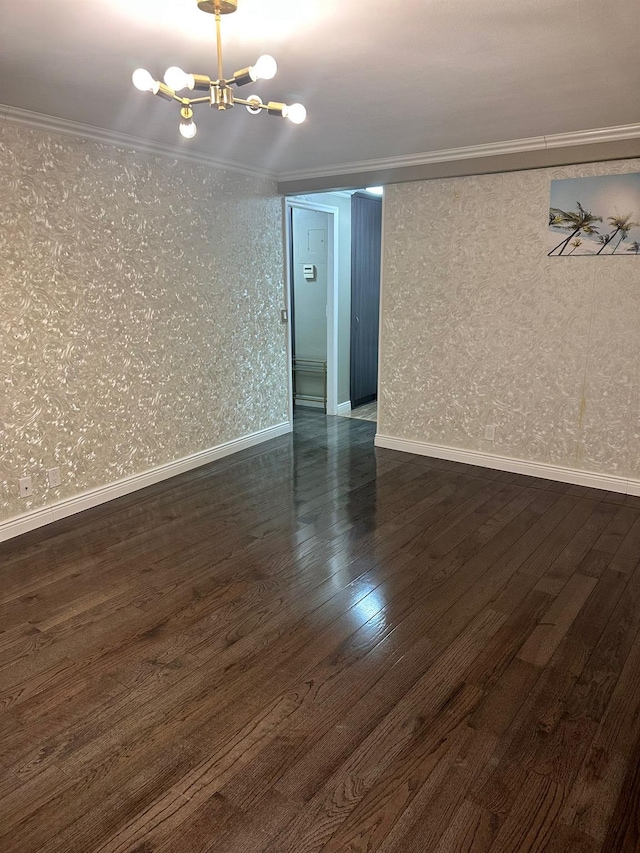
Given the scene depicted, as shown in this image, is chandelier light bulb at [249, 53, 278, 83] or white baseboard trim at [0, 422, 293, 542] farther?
white baseboard trim at [0, 422, 293, 542]

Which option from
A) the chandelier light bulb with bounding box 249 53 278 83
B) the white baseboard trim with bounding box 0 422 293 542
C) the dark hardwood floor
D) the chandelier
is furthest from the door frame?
the chandelier light bulb with bounding box 249 53 278 83

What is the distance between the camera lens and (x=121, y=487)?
13.8 ft

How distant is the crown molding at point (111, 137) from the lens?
3248mm

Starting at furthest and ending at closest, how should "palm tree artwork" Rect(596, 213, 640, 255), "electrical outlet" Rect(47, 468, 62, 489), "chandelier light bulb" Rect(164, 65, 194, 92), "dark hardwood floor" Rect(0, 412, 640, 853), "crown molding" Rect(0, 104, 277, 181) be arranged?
"palm tree artwork" Rect(596, 213, 640, 255) → "electrical outlet" Rect(47, 468, 62, 489) → "crown molding" Rect(0, 104, 277, 181) → "chandelier light bulb" Rect(164, 65, 194, 92) → "dark hardwood floor" Rect(0, 412, 640, 853)

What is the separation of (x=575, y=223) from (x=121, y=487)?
147 inches

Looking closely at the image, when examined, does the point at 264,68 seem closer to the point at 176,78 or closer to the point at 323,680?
the point at 176,78

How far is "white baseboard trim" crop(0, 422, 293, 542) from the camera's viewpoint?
360cm

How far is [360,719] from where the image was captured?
6.79ft

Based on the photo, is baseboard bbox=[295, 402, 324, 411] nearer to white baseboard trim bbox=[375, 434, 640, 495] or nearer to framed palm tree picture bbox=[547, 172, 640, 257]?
white baseboard trim bbox=[375, 434, 640, 495]

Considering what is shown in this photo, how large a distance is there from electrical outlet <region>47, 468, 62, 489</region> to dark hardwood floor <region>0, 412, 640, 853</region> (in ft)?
0.90

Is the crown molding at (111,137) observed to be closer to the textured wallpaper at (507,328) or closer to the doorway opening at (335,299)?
the textured wallpaper at (507,328)

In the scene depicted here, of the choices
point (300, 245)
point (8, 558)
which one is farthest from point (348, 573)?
point (300, 245)

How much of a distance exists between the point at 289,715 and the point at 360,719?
10.1 inches

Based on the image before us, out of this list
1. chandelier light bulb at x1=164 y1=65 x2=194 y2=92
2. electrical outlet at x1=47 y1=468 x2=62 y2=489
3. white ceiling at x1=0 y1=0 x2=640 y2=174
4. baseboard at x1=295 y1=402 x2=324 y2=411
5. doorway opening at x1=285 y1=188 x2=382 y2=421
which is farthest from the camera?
baseboard at x1=295 y1=402 x2=324 y2=411
